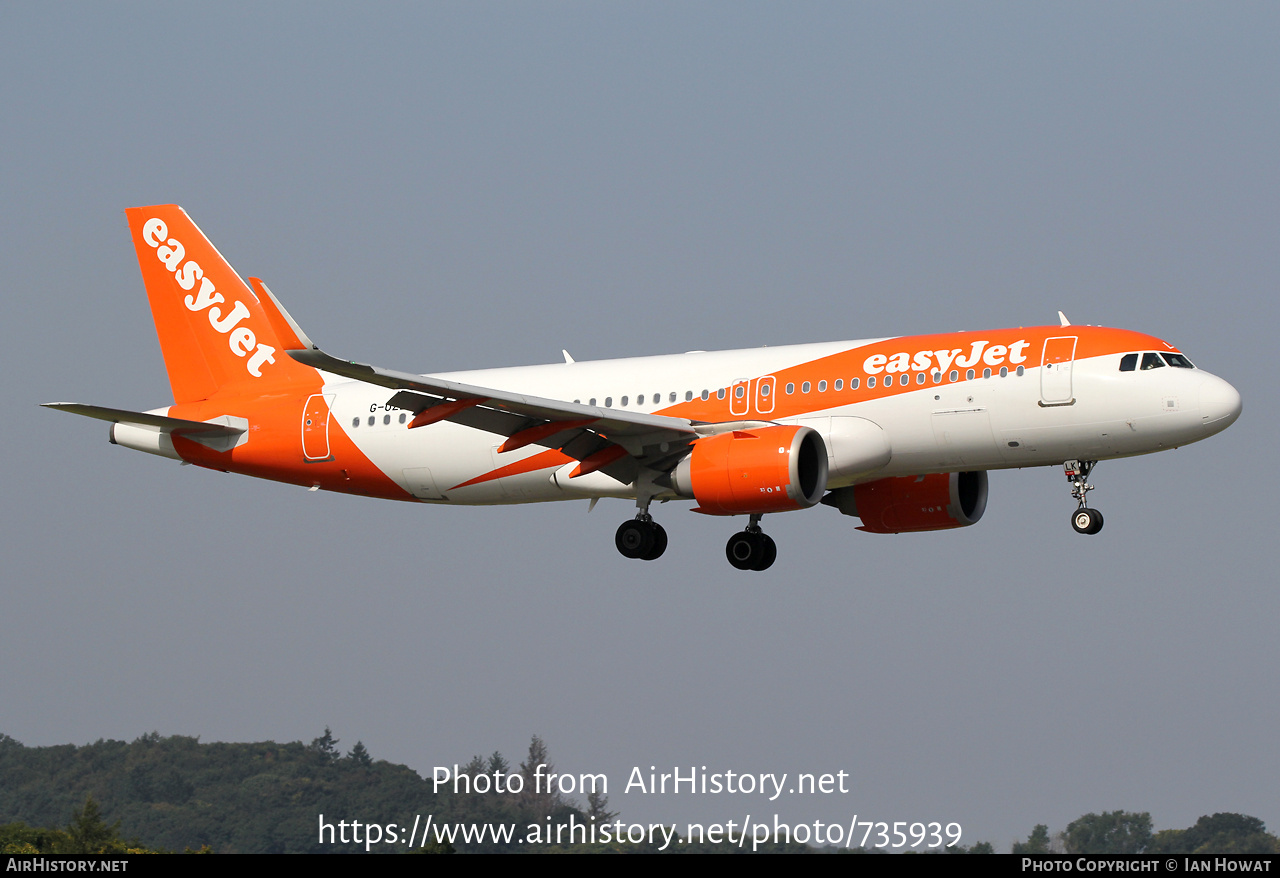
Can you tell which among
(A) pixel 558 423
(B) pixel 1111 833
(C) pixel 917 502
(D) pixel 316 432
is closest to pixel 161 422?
(D) pixel 316 432

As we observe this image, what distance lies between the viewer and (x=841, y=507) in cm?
3791

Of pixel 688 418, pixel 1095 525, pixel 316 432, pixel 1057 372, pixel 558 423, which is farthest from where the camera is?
pixel 316 432

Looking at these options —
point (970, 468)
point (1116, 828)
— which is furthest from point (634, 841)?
point (970, 468)

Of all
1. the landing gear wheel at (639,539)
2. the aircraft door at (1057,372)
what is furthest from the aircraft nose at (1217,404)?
the landing gear wheel at (639,539)

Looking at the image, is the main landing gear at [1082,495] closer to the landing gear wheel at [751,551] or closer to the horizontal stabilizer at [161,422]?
→ the landing gear wheel at [751,551]

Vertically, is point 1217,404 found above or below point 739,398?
below

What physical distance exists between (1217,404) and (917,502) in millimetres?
8058

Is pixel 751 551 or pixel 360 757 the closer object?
pixel 751 551

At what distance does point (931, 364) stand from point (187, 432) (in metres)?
18.4

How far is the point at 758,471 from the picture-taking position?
105 ft

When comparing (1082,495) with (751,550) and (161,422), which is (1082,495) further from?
(161,422)
